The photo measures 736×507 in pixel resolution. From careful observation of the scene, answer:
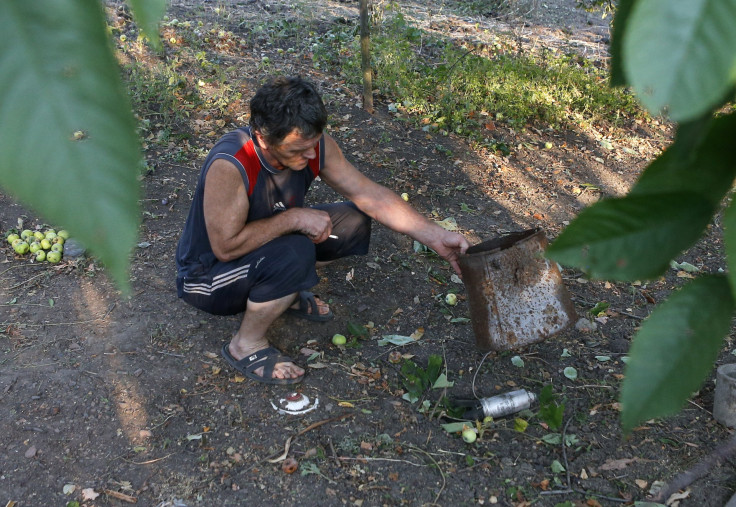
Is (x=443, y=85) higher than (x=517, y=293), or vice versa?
(x=517, y=293)

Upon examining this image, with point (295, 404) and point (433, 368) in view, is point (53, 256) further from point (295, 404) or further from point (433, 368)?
point (433, 368)

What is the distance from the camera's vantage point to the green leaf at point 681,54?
0.32 metres

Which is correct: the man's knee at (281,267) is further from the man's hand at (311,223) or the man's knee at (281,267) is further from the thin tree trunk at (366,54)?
the thin tree trunk at (366,54)

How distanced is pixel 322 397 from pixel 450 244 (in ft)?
3.26

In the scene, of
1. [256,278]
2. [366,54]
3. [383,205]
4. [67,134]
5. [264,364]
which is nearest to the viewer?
[67,134]

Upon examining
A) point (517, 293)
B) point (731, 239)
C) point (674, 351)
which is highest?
point (731, 239)

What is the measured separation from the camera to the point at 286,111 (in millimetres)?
2900

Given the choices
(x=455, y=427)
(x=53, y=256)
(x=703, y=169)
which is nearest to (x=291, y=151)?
(x=455, y=427)

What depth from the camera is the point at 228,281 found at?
320 centimetres

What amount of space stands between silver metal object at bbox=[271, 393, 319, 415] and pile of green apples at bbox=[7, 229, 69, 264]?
1858 millimetres

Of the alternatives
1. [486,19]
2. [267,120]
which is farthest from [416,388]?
[486,19]

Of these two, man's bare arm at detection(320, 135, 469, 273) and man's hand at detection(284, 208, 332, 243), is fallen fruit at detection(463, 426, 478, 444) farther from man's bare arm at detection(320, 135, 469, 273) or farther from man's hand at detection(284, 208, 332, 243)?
man's hand at detection(284, 208, 332, 243)

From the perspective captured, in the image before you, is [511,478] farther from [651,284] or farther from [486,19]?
[486,19]

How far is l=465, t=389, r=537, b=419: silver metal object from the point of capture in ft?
9.87
